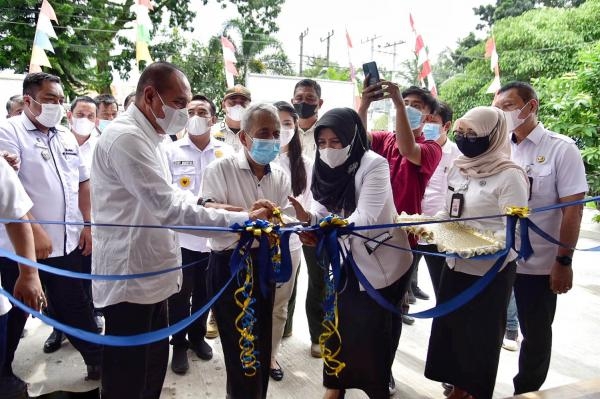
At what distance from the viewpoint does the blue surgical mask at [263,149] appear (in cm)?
233

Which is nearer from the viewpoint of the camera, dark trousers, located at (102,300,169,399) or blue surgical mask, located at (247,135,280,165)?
dark trousers, located at (102,300,169,399)

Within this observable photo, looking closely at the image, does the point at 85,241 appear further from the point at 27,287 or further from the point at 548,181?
the point at 548,181

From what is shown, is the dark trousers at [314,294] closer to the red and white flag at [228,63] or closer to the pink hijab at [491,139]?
the pink hijab at [491,139]

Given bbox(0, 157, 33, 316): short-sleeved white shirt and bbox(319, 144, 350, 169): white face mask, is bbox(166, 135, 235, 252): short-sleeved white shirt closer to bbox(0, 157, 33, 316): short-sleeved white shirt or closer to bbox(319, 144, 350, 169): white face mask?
bbox(319, 144, 350, 169): white face mask

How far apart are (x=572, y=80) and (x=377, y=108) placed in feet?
62.1

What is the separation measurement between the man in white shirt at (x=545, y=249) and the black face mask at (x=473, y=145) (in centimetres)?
47

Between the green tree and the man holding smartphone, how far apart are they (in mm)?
13051

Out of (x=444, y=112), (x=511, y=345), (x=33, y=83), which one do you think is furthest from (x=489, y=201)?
(x=33, y=83)

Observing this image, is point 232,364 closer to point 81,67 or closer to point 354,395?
point 354,395

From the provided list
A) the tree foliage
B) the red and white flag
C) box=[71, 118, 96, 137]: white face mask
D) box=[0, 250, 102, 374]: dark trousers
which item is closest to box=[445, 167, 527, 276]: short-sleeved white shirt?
box=[0, 250, 102, 374]: dark trousers

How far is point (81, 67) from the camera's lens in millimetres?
15062

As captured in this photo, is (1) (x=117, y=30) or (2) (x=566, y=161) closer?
(2) (x=566, y=161)

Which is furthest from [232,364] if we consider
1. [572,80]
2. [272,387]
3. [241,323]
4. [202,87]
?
[202,87]

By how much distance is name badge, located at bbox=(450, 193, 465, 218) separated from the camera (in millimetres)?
2408
